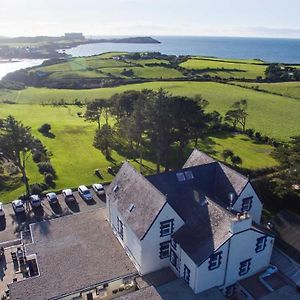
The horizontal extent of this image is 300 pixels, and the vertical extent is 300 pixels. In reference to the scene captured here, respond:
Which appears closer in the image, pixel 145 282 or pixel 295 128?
pixel 145 282

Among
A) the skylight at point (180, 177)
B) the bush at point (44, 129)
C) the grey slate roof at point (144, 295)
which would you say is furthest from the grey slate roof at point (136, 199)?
the bush at point (44, 129)

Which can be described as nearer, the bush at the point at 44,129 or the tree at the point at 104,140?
the tree at the point at 104,140

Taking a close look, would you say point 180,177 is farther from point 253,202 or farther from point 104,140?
point 104,140

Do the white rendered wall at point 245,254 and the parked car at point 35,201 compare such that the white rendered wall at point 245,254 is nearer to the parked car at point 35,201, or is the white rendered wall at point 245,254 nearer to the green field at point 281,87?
the parked car at point 35,201

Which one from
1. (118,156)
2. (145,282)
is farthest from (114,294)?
(118,156)

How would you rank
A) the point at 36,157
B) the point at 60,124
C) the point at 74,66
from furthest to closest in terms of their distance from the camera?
1. the point at 74,66
2. the point at 60,124
3. the point at 36,157

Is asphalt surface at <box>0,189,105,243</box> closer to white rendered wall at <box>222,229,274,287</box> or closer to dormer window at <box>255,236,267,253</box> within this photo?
white rendered wall at <box>222,229,274,287</box>

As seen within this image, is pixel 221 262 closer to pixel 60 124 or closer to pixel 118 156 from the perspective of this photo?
pixel 118 156

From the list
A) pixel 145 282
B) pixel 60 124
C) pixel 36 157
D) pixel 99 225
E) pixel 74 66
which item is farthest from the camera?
pixel 74 66
